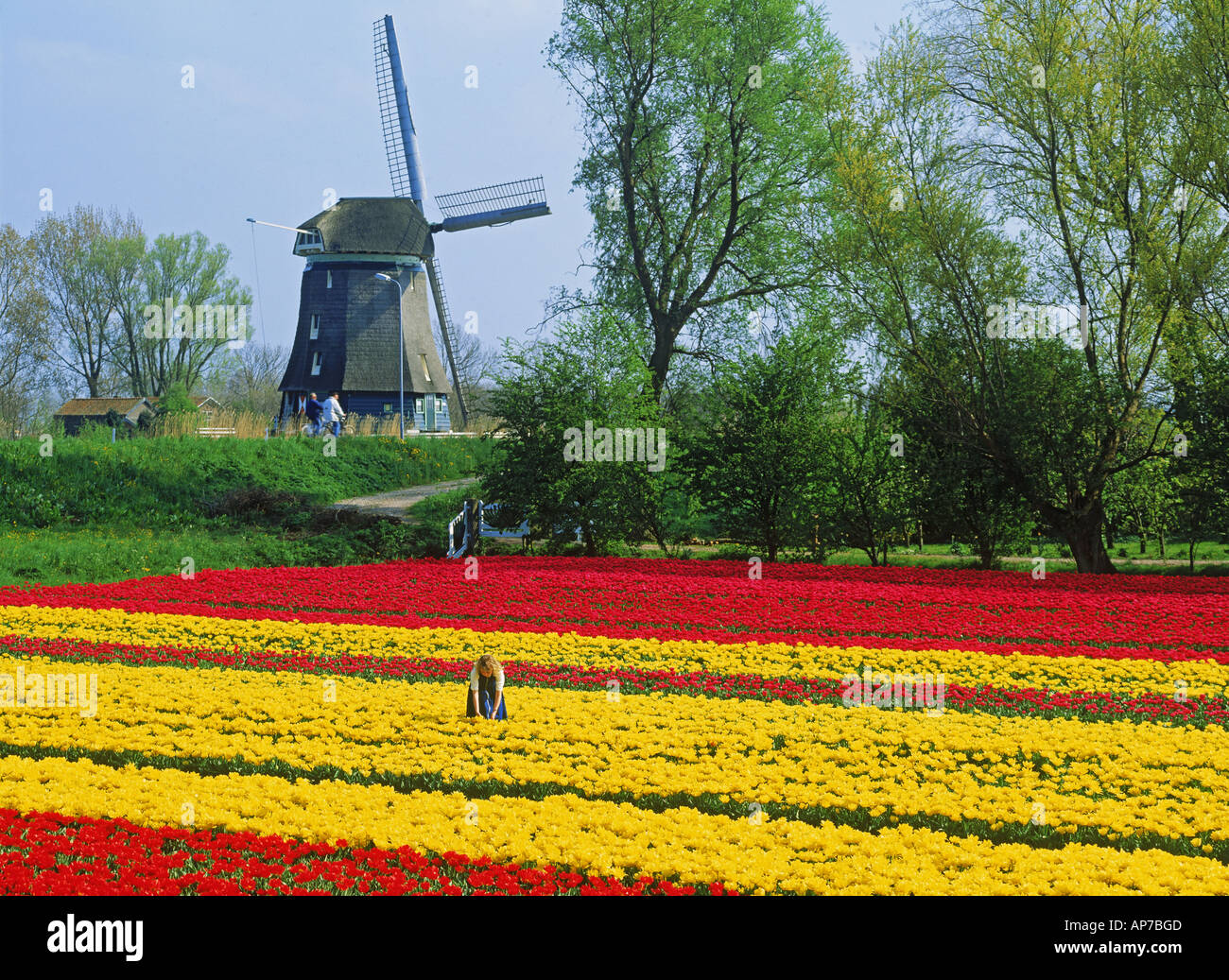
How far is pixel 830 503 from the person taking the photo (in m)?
25.3

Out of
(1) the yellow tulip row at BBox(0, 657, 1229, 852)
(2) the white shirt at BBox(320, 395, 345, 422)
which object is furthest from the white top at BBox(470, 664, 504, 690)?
(2) the white shirt at BBox(320, 395, 345, 422)

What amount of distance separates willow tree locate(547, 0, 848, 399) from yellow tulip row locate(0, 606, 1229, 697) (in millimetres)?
16724

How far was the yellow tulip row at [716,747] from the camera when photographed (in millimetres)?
7605

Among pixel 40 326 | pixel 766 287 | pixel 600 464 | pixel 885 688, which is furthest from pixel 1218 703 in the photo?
pixel 40 326

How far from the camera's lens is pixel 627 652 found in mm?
14320

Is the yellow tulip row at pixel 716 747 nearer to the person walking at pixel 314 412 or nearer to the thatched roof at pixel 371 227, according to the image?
the person walking at pixel 314 412

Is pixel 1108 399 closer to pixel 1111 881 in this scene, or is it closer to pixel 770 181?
pixel 770 181

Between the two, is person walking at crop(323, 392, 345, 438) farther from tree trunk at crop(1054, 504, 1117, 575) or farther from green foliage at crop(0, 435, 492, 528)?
tree trunk at crop(1054, 504, 1117, 575)

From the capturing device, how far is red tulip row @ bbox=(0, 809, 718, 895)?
5652 mm

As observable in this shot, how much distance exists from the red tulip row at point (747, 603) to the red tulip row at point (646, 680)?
270 centimetres

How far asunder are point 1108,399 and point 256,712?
19.0 metres

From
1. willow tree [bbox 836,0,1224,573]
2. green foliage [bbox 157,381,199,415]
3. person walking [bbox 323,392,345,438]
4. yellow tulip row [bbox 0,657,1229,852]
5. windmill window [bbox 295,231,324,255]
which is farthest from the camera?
green foliage [bbox 157,381,199,415]

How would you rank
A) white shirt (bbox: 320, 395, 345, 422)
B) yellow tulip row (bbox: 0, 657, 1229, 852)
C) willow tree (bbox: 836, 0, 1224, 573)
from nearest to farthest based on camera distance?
yellow tulip row (bbox: 0, 657, 1229, 852) → willow tree (bbox: 836, 0, 1224, 573) → white shirt (bbox: 320, 395, 345, 422)

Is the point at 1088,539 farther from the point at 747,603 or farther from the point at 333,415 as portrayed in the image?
the point at 333,415
